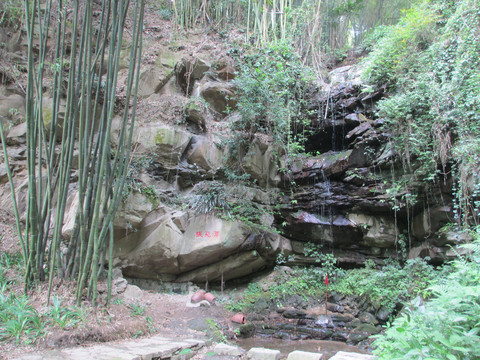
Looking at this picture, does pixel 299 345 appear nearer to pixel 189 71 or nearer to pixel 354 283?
pixel 354 283

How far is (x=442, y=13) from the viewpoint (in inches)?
274

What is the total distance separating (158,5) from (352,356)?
11.6m

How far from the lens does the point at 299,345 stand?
4.77m

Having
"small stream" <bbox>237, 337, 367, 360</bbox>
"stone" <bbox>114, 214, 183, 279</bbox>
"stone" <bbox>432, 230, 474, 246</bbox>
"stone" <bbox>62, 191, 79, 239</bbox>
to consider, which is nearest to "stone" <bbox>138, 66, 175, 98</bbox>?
"stone" <bbox>62, 191, 79, 239</bbox>

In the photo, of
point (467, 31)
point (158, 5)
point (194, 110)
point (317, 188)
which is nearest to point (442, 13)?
point (467, 31)

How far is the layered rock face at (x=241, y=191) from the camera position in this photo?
641 centimetres

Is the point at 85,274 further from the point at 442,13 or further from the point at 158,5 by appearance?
the point at 158,5

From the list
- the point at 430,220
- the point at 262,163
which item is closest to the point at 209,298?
the point at 262,163

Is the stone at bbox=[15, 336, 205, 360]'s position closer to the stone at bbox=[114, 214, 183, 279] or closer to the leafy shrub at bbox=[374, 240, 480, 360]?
the leafy shrub at bbox=[374, 240, 480, 360]

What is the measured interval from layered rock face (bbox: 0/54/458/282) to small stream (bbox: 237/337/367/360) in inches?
81.7

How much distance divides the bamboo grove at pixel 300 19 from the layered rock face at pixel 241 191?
64.9 inches

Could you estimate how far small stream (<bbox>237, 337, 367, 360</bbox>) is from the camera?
14.8ft

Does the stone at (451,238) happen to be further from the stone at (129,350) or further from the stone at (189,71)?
the stone at (189,71)

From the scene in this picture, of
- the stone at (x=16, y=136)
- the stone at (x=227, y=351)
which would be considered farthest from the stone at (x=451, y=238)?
the stone at (x=16, y=136)
